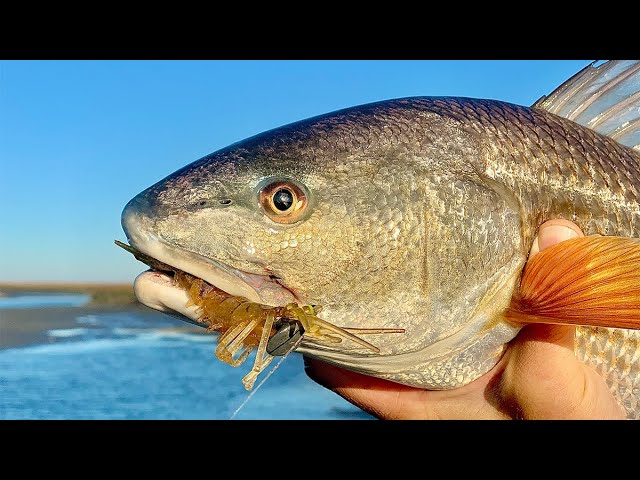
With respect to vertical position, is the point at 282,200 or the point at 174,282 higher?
the point at 282,200

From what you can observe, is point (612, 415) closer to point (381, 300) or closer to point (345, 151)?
point (381, 300)

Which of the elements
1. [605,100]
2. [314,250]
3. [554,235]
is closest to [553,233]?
[554,235]

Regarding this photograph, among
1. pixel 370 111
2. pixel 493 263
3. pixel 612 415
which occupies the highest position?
pixel 370 111

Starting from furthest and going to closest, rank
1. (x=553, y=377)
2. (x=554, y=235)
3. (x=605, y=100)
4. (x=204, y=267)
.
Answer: (x=605, y=100)
(x=553, y=377)
(x=554, y=235)
(x=204, y=267)

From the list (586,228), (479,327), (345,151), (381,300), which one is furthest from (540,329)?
(345,151)

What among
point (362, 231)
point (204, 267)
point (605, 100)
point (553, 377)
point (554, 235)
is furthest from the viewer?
point (605, 100)

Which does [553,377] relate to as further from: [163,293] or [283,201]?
[163,293]

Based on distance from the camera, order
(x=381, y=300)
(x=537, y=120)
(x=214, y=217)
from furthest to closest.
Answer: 1. (x=537, y=120)
2. (x=381, y=300)
3. (x=214, y=217)

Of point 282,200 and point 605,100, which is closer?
point 282,200
